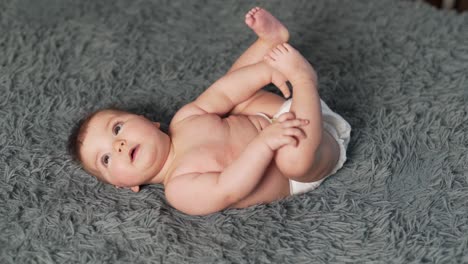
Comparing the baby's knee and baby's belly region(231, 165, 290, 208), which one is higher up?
the baby's knee

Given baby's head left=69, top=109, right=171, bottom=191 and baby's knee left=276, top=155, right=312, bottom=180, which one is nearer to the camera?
baby's knee left=276, top=155, right=312, bottom=180

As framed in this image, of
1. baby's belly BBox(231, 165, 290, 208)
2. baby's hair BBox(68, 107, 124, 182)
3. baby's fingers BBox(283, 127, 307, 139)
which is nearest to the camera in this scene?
baby's fingers BBox(283, 127, 307, 139)

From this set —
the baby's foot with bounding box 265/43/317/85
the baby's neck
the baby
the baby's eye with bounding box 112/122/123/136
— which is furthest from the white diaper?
the baby's eye with bounding box 112/122/123/136

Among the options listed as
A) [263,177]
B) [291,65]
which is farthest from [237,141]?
[291,65]

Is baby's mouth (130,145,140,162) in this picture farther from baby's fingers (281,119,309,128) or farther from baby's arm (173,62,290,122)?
baby's fingers (281,119,309,128)

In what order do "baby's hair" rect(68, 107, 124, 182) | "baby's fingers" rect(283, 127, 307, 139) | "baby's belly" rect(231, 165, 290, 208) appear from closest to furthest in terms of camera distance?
"baby's fingers" rect(283, 127, 307, 139)
"baby's belly" rect(231, 165, 290, 208)
"baby's hair" rect(68, 107, 124, 182)

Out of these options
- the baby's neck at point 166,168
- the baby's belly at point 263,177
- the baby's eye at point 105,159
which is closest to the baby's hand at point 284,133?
the baby's belly at point 263,177

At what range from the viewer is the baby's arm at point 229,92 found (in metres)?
1.50

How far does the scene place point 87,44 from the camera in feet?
6.53

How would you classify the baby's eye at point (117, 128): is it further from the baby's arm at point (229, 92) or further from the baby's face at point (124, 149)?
the baby's arm at point (229, 92)

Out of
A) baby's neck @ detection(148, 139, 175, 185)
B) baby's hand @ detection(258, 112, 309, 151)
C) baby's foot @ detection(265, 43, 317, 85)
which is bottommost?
baby's neck @ detection(148, 139, 175, 185)

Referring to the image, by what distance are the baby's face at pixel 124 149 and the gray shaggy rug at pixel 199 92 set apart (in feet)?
0.16

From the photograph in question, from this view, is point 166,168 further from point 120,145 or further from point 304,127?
point 304,127

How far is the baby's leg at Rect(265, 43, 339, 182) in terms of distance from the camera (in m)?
1.31
